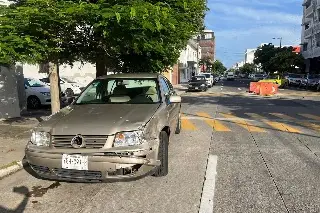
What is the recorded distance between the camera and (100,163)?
448 centimetres

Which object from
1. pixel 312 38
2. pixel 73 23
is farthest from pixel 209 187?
pixel 312 38

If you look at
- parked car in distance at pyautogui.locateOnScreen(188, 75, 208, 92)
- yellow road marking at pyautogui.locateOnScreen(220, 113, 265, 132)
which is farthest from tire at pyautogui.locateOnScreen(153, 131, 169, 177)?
parked car in distance at pyautogui.locateOnScreen(188, 75, 208, 92)

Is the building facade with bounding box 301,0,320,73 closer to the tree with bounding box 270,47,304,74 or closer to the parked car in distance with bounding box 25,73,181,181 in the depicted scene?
the tree with bounding box 270,47,304,74

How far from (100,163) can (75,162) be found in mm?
340

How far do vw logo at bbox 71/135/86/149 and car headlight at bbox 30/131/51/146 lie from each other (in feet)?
1.38

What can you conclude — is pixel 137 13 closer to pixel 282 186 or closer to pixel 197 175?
pixel 197 175

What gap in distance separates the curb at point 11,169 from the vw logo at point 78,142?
1820 mm

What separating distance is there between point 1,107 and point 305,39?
5844 centimetres

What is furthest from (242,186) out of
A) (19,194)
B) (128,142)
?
(19,194)

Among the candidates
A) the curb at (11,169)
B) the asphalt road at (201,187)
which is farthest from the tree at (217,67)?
the curb at (11,169)

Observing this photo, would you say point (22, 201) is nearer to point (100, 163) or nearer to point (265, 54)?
point (100, 163)

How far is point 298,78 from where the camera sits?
4266 centimetres

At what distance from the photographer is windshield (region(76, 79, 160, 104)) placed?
627cm

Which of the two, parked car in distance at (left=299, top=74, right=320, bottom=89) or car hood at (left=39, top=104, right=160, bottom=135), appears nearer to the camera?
car hood at (left=39, top=104, right=160, bottom=135)
